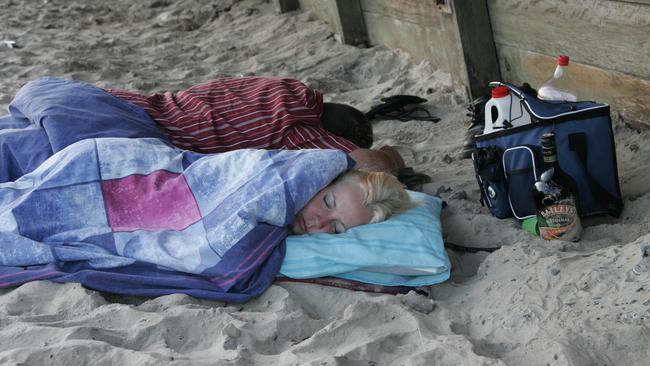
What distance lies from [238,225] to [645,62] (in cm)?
185

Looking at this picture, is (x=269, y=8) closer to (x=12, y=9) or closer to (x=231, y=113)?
(x=12, y=9)

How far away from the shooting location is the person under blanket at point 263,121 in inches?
141

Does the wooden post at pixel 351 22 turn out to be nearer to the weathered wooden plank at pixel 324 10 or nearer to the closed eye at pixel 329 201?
the weathered wooden plank at pixel 324 10

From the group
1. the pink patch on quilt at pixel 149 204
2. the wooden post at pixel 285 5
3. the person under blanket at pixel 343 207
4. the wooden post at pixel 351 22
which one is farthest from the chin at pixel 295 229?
the wooden post at pixel 285 5

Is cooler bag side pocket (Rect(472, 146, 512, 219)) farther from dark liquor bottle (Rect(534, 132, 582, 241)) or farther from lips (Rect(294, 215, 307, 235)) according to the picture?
lips (Rect(294, 215, 307, 235))

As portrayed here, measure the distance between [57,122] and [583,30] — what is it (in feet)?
7.49

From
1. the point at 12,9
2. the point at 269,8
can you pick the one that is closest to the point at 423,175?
the point at 269,8

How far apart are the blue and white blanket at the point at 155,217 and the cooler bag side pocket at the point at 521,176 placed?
0.63 meters

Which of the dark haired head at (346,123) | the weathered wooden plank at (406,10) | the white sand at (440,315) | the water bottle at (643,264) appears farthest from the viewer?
the weathered wooden plank at (406,10)

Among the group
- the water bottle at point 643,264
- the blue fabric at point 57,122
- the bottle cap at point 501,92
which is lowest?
the water bottle at point 643,264

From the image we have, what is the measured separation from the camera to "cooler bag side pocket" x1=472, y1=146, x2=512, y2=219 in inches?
119

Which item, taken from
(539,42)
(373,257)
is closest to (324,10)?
(539,42)

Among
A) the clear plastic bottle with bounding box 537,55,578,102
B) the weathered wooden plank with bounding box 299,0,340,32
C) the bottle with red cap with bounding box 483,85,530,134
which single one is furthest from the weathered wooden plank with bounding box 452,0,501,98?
the weathered wooden plank with bounding box 299,0,340,32

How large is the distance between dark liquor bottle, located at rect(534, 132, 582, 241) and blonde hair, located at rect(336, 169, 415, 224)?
0.50 meters
